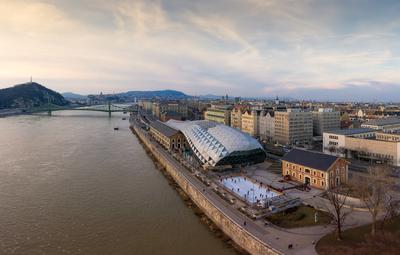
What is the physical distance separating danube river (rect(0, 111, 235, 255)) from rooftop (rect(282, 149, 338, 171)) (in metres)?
13.3

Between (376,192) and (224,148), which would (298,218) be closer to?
(376,192)

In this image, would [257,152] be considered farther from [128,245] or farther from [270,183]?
[128,245]

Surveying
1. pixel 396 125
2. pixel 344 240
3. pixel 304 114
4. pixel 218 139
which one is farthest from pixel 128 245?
pixel 396 125

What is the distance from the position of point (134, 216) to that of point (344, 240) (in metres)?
16.8

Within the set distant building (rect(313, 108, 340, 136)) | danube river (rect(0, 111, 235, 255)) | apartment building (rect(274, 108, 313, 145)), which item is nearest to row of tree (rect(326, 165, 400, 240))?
danube river (rect(0, 111, 235, 255))

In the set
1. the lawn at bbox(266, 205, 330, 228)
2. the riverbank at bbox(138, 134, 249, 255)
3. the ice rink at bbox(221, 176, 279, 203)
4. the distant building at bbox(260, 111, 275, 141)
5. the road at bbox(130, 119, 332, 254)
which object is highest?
the distant building at bbox(260, 111, 275, 141)

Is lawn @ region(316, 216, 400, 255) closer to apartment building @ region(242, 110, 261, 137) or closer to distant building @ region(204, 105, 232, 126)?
apartment building @ region(242, 110, 261, 137)

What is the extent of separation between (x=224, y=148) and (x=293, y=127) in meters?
26.8

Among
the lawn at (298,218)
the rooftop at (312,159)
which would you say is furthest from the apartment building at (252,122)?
the lawn at (298,218)

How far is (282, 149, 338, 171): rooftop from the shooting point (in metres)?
33.5

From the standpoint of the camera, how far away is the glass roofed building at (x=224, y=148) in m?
41.7

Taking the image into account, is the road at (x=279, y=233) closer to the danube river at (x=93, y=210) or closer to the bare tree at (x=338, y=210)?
the bare tree at (x=338, y=210)

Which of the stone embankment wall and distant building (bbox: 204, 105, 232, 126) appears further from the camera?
distant building (bbox: 204, 105, 232, 126)

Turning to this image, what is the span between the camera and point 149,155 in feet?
190
